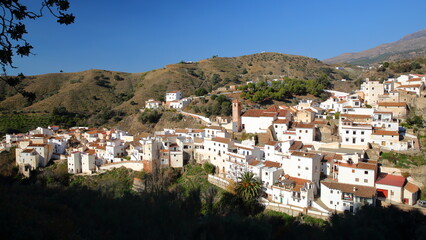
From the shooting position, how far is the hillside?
5366cm

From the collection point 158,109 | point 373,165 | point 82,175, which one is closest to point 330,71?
point 158,109

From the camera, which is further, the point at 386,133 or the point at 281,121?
the point at 281,121

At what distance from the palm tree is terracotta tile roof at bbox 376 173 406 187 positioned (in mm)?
7396

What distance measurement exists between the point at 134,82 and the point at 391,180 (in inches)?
2565

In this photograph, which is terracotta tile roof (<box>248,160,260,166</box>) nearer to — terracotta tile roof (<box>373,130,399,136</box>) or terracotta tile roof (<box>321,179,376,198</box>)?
terracotta tile roof (<box>321,179,376,198</box>)

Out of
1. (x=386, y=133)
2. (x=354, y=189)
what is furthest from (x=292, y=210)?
(x=386, y=133)

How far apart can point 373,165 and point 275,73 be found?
5164 cm

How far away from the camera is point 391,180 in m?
17.8

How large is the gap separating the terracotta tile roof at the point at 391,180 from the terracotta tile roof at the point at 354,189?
907 mm

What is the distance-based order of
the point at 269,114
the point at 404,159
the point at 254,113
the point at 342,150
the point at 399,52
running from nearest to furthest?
the point at 404,159 → the point at 342,150 → the point at 269,114 → the point at 254,113 → the point at 399,52

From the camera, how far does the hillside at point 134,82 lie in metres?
53.7

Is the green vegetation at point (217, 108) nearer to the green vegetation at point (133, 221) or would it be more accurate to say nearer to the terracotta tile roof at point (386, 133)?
the terracotta tile roof at point (386, 133)

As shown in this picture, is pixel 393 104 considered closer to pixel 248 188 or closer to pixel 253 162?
pixel 253 162

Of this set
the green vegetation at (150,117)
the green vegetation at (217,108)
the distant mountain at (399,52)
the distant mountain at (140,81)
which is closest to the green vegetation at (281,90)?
the green vegetation at (217,108)
